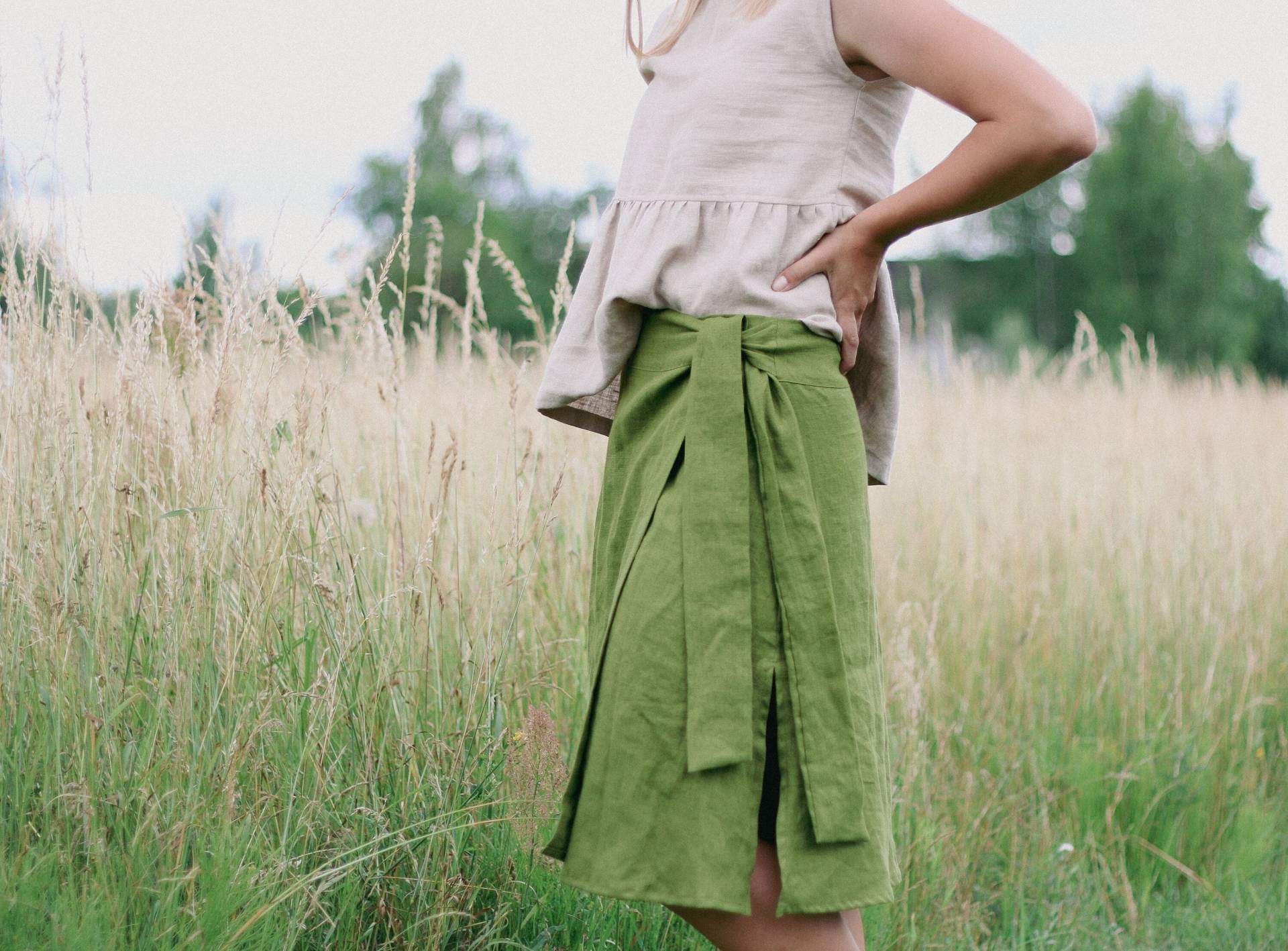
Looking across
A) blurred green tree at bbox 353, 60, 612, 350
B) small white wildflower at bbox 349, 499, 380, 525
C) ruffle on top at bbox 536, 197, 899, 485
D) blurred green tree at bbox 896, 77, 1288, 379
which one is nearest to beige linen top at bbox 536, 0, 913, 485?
ruffle on top at bbox 536, 197, 899, 485

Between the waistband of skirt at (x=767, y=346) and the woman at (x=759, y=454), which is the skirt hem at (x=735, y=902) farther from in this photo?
the waistband of skirt at (x=767, y=346)

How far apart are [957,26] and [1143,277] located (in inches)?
1331

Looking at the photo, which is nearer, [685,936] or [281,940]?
[281,940]

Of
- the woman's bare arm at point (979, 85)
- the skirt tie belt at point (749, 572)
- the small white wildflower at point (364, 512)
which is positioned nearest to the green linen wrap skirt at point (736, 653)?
the skirt tie belt at point (749, 572)

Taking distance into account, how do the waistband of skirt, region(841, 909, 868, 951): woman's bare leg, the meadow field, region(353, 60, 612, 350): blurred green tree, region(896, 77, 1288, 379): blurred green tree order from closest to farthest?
the waistband of skirt < region(841, 909, 868, 951): woman's bare leg < the meadow field < region(896, 77, 1288, 379): blurred green tree < region(353, 60, 612, 350): blurred green tree

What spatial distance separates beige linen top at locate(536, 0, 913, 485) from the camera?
1233 mm

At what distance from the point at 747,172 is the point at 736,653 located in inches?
23.0

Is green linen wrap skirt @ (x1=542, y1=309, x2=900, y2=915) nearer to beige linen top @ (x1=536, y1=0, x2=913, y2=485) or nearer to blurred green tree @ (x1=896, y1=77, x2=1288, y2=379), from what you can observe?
beige linen top @ (x1=536, y1=0, x2=913, y2=485)

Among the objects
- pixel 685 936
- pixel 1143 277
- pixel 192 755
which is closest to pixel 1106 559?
pixel 685 936

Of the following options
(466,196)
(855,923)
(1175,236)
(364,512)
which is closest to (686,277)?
(855,923)

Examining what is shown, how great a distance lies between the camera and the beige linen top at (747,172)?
4.05 feet

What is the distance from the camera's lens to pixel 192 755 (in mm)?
1581

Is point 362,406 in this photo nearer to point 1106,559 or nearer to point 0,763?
point 0,763

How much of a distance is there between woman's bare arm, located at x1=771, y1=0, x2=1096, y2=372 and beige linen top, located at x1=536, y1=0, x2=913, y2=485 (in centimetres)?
3
